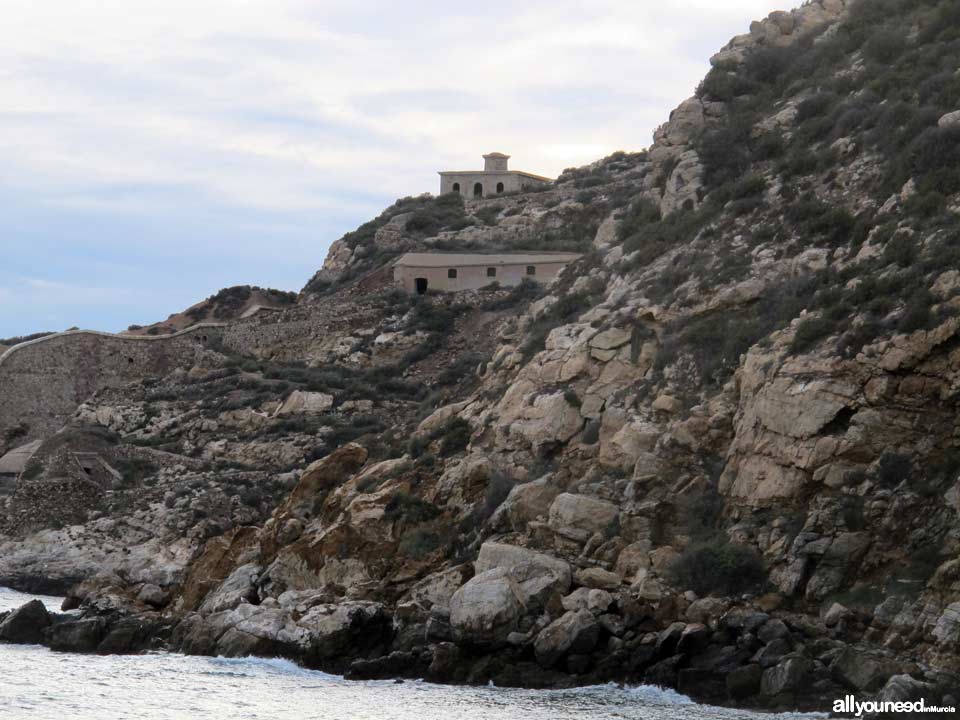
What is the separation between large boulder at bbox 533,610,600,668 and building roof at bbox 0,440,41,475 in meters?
26.6

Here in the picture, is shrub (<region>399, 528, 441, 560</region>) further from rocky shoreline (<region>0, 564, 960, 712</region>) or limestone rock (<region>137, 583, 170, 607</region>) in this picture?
limestone rock (<region>137, 583, 170, 607</region>)

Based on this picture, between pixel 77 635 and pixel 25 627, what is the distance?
135 cm

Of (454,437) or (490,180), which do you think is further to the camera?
(490,180)

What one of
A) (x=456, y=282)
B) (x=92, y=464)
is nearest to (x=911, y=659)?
(x=92, y=464)

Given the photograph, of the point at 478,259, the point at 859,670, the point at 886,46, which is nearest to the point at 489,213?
the point at 478,259

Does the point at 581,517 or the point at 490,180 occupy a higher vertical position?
the point at 490,180

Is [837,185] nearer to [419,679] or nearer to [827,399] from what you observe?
[827,399]

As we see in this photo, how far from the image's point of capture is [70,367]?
54312 millimetres

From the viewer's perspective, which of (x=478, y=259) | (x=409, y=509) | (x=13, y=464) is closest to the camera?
(x=409, y=509)

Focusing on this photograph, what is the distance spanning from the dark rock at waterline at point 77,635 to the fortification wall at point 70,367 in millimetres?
21227

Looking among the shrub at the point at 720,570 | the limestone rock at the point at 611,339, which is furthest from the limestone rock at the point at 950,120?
the shrub at the point at 720,570

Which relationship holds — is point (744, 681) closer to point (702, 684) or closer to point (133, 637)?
point (702, 684)

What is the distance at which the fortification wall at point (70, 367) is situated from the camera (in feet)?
174

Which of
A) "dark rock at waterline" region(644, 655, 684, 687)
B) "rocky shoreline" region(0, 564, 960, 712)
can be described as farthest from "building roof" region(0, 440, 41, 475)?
"dark rock at waterline" region(644, 655, 684, 687)
